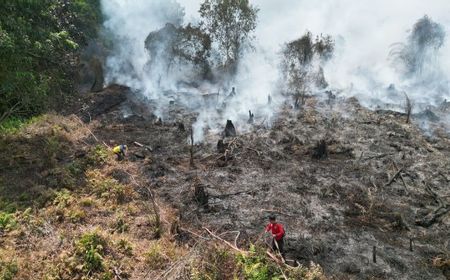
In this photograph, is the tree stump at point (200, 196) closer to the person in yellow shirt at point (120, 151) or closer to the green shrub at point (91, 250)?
the green shrub at point (91, 250)

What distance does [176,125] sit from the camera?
79.4 ft

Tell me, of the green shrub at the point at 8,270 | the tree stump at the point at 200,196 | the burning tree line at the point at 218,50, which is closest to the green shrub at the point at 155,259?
the green shrub at the point at 8,270

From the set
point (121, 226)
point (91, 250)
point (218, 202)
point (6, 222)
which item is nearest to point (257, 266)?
point (91, 250)

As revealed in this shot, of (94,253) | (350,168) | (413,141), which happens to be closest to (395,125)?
(413,141)

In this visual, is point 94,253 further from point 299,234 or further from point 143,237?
point 299,234

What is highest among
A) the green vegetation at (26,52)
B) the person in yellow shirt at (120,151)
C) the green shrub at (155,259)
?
the green vegetation at (26,52)

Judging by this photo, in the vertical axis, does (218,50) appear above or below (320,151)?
above

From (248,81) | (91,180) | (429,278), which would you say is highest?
(248,81)

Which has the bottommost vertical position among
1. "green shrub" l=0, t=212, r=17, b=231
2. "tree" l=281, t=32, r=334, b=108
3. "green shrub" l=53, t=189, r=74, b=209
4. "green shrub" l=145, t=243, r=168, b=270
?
"green shrub" l=145, t=243, r=168, b=270

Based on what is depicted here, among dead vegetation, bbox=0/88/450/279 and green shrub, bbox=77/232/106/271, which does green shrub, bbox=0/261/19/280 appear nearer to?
dead vegetation, bbox=0/88/450/279

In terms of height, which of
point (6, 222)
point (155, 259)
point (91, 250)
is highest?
point (6, 222)

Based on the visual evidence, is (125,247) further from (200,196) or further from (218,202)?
(218,202)

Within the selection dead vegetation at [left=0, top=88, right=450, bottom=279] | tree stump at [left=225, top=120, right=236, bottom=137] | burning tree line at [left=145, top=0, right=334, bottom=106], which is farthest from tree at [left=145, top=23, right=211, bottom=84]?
tree stump at [left=225, top=120, right=236, bottom=137]

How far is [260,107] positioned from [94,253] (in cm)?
2059
